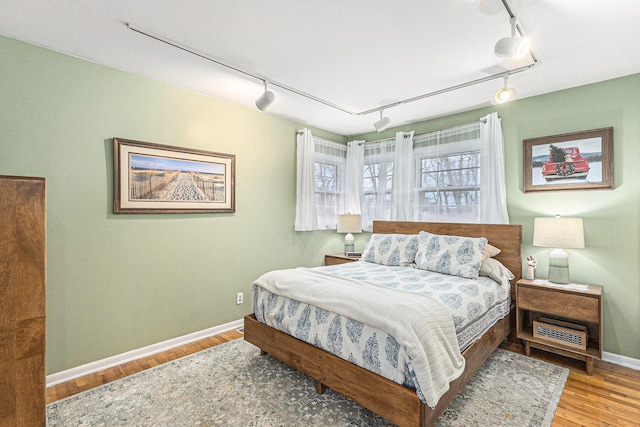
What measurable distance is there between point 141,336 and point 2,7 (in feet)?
8.27

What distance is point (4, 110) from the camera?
2082 mm

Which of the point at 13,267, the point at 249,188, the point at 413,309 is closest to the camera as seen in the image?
the point at 13,267

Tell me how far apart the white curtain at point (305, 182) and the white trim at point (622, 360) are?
10.5 ft

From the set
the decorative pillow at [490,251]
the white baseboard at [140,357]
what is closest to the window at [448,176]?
the decorative pillow at [490,251]

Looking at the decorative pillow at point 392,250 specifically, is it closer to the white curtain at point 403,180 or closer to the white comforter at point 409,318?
the white curtain at point 403,180

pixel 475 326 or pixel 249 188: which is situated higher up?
pixel 249 188

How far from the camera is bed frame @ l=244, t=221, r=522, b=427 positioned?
161cm

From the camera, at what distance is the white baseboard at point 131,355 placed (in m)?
2.31

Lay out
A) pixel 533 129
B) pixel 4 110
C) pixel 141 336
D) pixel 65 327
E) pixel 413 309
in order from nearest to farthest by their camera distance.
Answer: pixel 413 309 → pixel 4 110 → pixel 65 327 → pixel 141 336 → pixel 533 129

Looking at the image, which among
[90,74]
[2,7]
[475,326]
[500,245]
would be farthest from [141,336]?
[500,245]

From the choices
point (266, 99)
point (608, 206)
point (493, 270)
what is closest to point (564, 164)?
point (608, 206)

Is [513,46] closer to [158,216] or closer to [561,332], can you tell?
[561,332]

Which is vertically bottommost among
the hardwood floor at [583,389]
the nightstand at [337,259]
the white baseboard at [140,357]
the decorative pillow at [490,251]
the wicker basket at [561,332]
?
the hardwood floor at [583,389]

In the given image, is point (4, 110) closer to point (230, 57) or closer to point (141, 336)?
point (230, 57)
